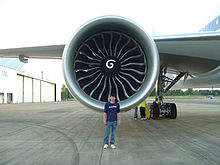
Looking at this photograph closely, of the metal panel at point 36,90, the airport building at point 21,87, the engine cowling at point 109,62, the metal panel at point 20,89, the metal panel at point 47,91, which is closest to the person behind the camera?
the engine cowling at point 109,62

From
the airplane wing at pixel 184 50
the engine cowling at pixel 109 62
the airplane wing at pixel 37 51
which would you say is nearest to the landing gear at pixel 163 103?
the airplane wing at pixel 184 50

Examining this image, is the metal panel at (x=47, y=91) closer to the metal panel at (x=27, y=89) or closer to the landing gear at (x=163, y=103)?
the metal panel at (x=27, y=89)

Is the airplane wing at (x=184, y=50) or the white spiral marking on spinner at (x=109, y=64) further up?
the airplane wing at (x=184, y=50)

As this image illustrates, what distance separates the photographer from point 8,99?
3584cm

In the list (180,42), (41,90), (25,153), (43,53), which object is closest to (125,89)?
(180,42)

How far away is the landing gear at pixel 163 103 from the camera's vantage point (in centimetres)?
746

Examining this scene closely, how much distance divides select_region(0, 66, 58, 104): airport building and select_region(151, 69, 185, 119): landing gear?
3137 cm

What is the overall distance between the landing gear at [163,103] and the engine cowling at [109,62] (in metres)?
2.75

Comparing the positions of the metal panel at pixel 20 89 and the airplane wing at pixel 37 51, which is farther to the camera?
the metal panel at pixel 20 89

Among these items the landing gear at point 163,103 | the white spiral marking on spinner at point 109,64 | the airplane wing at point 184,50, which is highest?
the airplane wing at point 184,50

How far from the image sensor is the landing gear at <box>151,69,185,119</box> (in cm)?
A: 746

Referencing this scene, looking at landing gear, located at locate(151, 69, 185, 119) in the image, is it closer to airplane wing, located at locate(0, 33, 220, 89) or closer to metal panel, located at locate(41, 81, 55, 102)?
airplane wing, located at locate(0, 33, 220, 89)

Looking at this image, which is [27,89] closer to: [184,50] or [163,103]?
[163,103]

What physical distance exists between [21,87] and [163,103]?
38071mm
